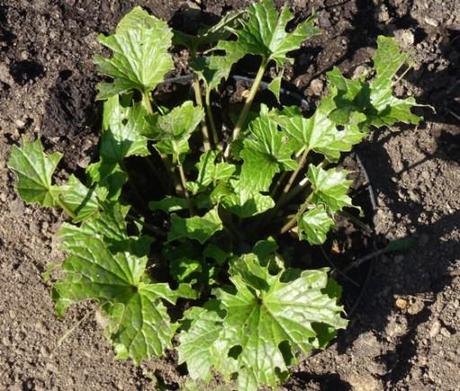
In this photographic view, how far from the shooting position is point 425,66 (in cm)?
313

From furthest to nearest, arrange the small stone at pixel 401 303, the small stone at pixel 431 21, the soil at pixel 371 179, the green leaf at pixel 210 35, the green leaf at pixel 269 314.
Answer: the small stone at pixel 431 21 → the small stone at pixel 401 303 → the soil at pixel 371 179 → the green leaf at pixel 210 35 → the green leaf at pixel 269 314

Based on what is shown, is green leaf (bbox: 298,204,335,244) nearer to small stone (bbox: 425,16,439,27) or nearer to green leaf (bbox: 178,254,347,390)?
green leaf (bbox: 178,254,347,390)

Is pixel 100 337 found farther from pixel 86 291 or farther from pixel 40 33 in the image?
pixel 40 33

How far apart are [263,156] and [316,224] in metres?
0.29

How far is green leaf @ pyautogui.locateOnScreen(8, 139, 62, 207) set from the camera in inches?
96.7

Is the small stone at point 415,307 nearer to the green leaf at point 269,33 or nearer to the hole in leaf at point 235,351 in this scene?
the hole in leaf at point 235,351

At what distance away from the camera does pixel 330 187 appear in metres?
2.53

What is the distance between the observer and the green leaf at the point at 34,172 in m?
2.46

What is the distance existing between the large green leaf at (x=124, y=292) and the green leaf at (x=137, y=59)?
529mm

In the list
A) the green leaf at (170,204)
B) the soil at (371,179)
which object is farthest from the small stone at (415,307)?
the green leaf at (170,204)

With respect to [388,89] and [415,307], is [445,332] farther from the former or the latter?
[388,89]

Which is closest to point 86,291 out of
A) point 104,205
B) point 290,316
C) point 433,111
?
point 104,205

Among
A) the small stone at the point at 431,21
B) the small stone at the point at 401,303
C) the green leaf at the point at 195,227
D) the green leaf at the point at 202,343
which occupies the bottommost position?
the small stone at the point at 401,303

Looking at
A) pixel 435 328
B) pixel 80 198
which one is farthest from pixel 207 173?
pixel 435 328
